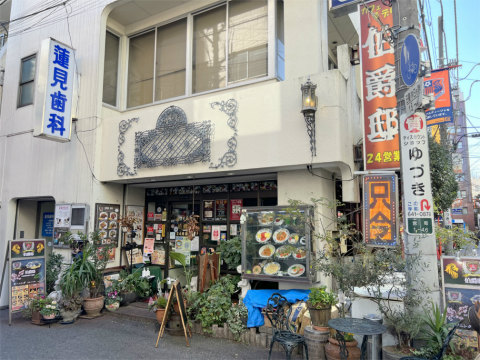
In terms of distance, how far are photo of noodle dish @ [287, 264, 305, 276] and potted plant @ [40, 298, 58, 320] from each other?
5194 mm

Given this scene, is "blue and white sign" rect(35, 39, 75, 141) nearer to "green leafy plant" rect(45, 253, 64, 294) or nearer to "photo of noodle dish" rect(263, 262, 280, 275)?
"green leafy plant" rect(45, 253, 64, 294)

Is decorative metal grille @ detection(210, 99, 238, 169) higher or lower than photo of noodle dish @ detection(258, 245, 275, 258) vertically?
higher

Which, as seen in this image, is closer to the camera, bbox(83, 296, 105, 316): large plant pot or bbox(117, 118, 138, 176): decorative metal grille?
bbox(83, 296, 105, 316): large plant pot

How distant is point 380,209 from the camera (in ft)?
19.7

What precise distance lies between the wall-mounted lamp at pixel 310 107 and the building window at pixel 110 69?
19.7ft

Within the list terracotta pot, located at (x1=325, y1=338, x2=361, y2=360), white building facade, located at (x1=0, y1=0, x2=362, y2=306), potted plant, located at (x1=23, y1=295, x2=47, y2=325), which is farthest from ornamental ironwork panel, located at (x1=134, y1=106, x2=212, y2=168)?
terracotta pot, located at (x1=325, y1=338, x2=361, y2=360)

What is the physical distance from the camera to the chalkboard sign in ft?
24.1

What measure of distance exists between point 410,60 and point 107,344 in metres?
6.69

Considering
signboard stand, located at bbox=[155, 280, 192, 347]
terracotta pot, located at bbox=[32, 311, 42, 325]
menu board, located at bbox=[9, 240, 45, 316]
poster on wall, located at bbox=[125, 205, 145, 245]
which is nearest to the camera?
signboard stand, located at bbox=[155, 280, 192, 347]

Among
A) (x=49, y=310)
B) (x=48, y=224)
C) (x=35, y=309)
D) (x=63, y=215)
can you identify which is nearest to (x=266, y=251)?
(x=49, y=310)

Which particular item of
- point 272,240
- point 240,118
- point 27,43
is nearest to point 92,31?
point 27,43

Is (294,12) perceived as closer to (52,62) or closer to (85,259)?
(52,62)

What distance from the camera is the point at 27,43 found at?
35.5ft

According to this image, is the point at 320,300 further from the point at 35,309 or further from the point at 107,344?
the point at 35,309
